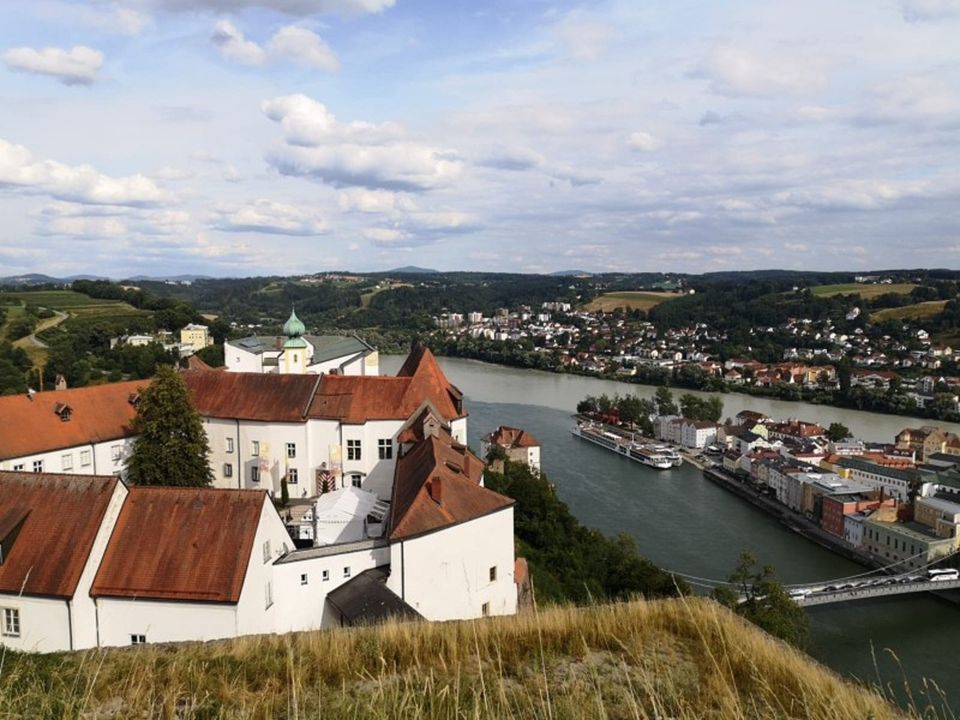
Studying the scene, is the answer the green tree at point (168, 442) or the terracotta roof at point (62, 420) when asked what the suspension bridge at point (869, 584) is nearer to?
the green tree at point (168, 442)

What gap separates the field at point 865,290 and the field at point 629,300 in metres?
21.5

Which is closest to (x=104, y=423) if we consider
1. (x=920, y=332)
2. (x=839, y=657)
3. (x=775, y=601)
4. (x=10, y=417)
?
(x=10, y=417)

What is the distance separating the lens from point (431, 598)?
1105 centimetres

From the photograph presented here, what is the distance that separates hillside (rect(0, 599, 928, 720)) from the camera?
9.95 feet

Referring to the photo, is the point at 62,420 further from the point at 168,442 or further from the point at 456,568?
the point at 456,568

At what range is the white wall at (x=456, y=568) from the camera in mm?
10836

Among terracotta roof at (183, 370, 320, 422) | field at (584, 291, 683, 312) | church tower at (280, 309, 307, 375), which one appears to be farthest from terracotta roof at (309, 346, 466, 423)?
field at (584, 291, 683, 312)

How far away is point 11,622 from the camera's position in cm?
902

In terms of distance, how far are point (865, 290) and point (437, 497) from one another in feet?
352

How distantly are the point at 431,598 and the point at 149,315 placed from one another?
45014mm

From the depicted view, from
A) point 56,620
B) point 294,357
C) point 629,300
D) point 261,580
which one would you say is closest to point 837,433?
point 294,357

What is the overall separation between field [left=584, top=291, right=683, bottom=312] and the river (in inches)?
2700

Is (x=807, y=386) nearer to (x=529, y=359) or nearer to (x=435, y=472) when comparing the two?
(x=529, y=359)

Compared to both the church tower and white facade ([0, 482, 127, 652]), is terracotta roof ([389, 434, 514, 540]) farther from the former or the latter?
the church tower
